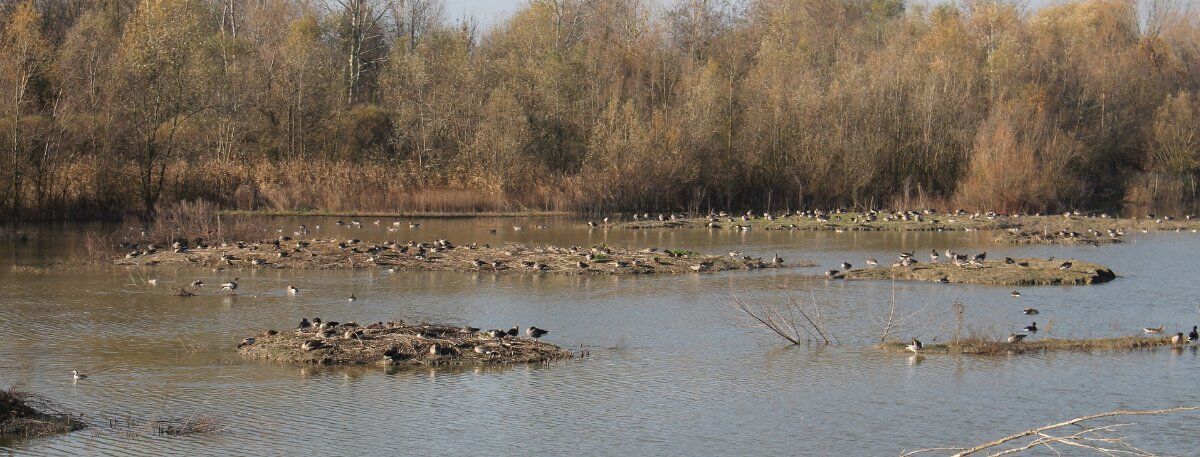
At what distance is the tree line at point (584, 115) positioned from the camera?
42.4 m

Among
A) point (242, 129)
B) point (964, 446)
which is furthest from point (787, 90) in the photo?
point (964, 446)

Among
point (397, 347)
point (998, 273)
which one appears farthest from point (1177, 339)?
point (397, 347)

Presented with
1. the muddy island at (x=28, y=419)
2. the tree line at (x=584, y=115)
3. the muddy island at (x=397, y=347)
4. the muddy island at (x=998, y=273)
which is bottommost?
the muddy island at (x=28, y=419)

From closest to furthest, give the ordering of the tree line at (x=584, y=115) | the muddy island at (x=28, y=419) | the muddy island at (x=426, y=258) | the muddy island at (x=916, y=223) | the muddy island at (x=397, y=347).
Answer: the muddy island at (x=28, y=419)
the muddy island at (x=397, y=347)
the muddy island at (x=426, y=258)
the muddy island at (x=916, y=223)
the tree line at (x=584, y=115)

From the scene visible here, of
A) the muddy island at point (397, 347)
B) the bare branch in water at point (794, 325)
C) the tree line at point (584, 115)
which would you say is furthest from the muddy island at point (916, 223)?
the muddy island at point (397, 347)

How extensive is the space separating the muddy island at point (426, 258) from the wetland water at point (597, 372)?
2.81ft

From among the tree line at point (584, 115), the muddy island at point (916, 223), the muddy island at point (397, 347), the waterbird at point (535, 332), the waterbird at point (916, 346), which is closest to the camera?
the muddy island at point (397, 347)

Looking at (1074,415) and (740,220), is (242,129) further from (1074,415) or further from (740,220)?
(1074,415)

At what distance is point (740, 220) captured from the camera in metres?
42.3

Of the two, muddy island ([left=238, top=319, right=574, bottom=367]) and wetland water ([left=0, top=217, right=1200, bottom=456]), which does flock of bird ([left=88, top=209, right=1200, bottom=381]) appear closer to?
muddy island ([left=238, top=319, right=574, bottom=367])

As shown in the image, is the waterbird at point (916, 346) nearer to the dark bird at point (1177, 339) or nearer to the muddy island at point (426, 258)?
the dark bird at point (1177, 339)

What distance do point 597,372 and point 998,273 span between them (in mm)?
12626

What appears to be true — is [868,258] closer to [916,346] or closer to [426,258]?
[426,258]

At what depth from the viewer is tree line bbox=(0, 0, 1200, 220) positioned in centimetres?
4241
